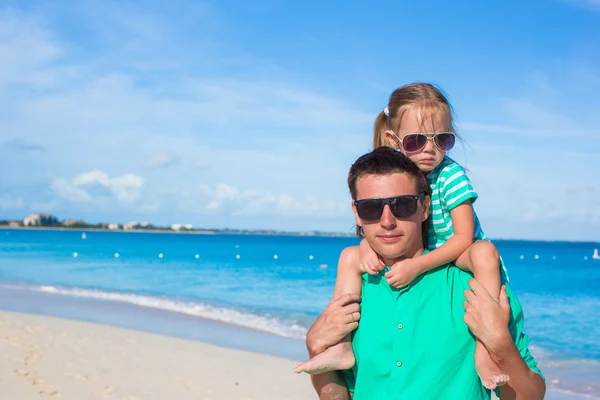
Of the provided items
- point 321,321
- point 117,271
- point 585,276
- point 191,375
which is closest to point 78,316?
point 191,375

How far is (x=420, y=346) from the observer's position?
95.0 inches

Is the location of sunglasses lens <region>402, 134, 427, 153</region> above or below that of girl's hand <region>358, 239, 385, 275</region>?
above

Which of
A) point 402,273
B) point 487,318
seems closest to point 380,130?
point 402,273

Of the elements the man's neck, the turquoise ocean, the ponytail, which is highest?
the ponytail

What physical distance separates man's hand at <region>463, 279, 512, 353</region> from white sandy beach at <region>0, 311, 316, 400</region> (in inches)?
255

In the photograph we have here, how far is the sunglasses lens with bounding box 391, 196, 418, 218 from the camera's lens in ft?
8.17

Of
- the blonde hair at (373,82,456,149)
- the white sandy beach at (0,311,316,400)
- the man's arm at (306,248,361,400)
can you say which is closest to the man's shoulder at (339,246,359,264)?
the man's arm at (306,248,361,400)

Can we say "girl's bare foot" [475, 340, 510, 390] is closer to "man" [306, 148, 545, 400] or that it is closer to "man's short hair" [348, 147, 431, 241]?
"man" [306, 148, 545, 400]

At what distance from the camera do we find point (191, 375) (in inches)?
363

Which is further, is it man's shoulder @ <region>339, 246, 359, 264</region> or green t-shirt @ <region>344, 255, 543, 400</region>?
man's shoulder @ <region>339, 246, 359, 264</region>

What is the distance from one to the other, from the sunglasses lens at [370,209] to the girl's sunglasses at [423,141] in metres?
0.45

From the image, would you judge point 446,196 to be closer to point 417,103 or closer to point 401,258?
point 401,258

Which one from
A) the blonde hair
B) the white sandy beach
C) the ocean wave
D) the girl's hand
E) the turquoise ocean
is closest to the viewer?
the girl's hand

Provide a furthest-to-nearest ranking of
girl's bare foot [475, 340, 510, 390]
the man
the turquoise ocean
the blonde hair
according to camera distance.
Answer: the turquoise ocean, the blonde hair, the man, girl's bare foot [475, 340, 510, 390]
